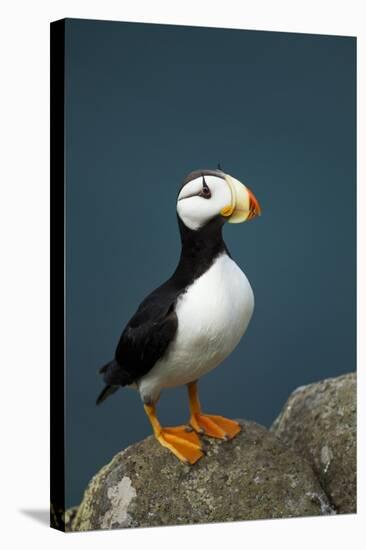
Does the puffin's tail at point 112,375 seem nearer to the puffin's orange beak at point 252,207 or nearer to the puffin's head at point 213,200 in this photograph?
the puffin's head at point 213,200

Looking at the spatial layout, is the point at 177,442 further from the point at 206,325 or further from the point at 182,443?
the point at 206,325

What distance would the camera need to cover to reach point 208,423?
7.08m

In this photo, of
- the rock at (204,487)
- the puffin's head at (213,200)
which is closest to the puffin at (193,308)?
the puffin's head at (213,200)

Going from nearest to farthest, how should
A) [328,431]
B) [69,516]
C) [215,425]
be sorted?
[69,516] → [215,425] → [328,431]

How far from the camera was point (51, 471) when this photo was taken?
680 centimetres

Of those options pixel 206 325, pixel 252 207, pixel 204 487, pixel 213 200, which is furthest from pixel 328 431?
pixel 213 200

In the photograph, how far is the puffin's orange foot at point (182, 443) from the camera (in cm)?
688

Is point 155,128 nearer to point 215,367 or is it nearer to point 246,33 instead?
point 246,33

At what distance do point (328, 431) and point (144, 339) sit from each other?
1345 millimetres

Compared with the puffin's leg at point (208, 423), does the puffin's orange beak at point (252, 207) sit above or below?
above

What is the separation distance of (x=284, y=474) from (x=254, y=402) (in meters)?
0.44

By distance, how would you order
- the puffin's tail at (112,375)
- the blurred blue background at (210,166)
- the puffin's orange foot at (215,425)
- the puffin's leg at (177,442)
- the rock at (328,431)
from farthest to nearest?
the rock at (328,431) < the puffin's orange foot at (215,425) < the puffin's leg at (177,442) < the puffin's tail at (112,375) < the blurred blue background at (210,166)

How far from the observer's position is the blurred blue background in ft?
21.8

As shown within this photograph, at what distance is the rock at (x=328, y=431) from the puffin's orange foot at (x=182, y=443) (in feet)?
2.34
